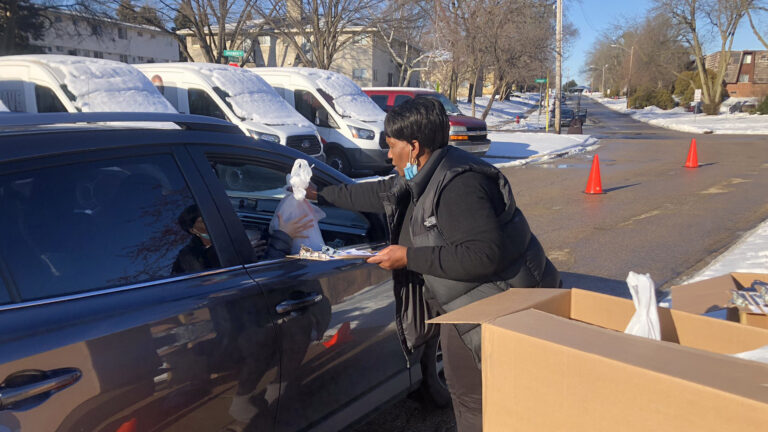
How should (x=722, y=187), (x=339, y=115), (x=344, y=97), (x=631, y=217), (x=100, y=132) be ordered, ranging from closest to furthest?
(x=100, y=132), (x=631, y=217), (x=722, y=187), (x=339, y=115), (x=344, y=97)

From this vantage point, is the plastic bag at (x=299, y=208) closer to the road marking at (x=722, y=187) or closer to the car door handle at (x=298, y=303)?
the car door handle at (x=298, y=303)

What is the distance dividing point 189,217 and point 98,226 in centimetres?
34

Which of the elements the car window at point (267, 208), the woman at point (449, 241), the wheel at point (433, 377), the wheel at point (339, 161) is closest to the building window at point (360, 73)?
the wheel at point (339, 161)

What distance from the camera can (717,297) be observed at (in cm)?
218

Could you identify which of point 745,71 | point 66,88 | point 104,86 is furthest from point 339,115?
point 745,71

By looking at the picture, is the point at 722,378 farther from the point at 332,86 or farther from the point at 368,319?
the point at 332,86

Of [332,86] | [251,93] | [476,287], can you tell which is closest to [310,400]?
[476,287]

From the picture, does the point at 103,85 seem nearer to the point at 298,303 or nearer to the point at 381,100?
the point at 381,100

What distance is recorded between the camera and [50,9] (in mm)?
22547

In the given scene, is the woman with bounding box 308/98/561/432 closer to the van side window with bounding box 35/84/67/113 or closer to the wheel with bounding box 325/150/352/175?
the van side window with bounding box 35/84/67/113

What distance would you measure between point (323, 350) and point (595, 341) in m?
1.25

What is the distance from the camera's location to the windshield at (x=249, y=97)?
11961mm

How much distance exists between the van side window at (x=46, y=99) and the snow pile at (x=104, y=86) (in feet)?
1.05

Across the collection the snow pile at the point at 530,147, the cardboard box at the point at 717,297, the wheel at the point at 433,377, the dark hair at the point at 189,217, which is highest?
the dark hair at the point at 189,217
